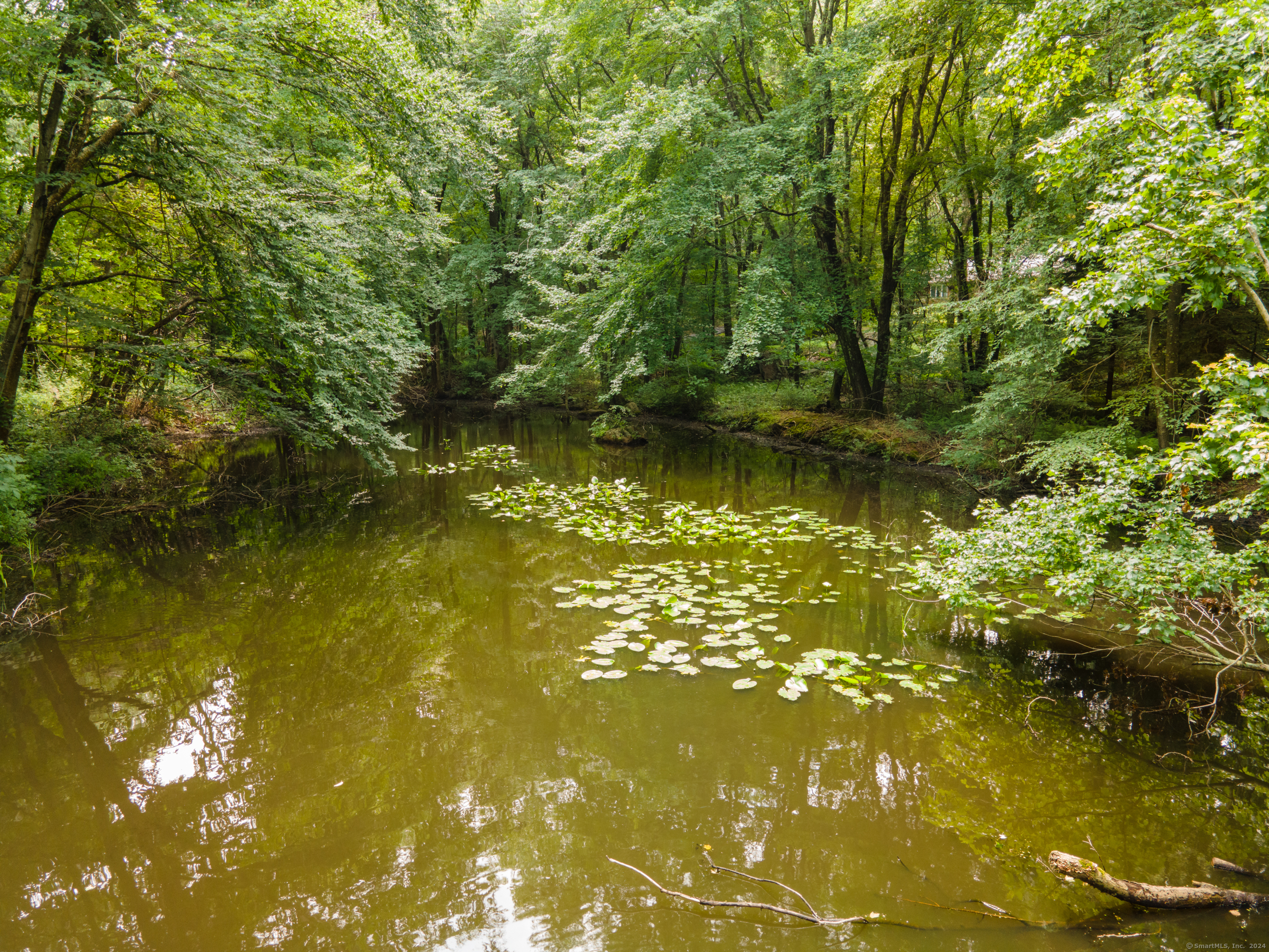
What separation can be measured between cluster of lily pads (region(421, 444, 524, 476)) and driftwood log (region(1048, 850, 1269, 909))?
1085cm

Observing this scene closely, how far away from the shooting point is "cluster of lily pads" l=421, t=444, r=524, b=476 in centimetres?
1220

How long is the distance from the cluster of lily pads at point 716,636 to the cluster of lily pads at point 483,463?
6.80 metres

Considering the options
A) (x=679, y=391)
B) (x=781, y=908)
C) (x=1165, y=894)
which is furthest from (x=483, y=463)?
(x=1165, y=894)

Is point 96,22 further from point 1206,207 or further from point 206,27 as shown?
point 1206,207

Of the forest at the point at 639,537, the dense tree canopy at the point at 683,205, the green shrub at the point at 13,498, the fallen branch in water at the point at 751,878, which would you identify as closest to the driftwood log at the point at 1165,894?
the forest at the point at 639,537

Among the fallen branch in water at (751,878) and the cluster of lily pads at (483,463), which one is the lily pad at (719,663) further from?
the cluster of lily pads at (483,463)

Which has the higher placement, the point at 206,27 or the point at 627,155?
the point at 627,155

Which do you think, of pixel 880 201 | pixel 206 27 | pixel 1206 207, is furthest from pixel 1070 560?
pixel 880 201

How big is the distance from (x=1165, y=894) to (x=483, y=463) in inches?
475

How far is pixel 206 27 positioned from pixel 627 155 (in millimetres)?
9440

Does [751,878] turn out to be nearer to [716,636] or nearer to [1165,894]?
[1165,894]

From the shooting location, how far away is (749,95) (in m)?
14.5

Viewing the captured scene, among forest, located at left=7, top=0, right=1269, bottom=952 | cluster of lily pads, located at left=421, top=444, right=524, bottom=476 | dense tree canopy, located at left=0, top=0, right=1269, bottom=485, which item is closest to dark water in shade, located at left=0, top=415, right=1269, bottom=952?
forest, located at left=7, top=0, right=1269, bottom=952

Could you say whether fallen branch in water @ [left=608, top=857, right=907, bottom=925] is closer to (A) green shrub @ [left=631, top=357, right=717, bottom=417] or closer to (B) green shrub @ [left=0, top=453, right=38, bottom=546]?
(B) green shrub @ [left=0, top=453, right=38, bottom=546]
